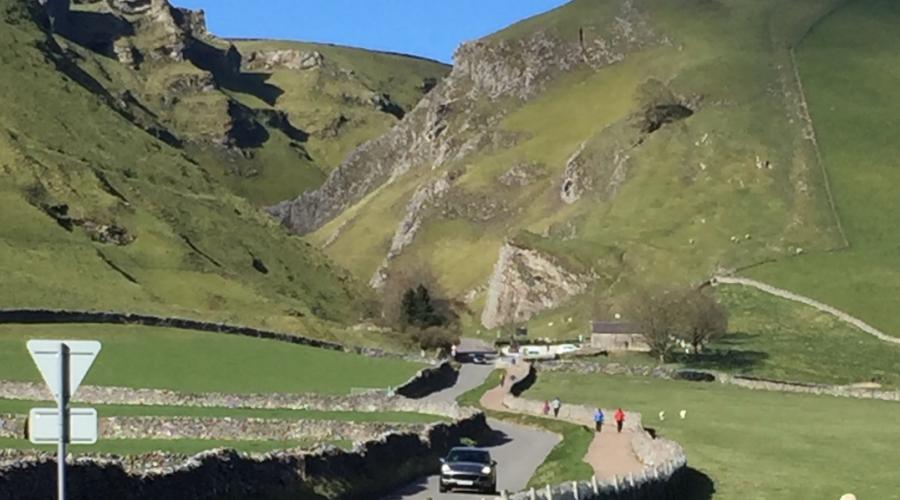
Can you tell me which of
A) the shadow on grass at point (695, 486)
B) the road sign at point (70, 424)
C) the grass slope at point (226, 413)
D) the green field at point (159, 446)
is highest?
the grass slope at point (226, 413)

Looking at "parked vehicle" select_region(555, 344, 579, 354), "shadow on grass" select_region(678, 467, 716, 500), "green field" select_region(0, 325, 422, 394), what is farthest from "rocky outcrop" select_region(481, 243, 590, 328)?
"shadow on grass" select_region(678, 467, 716, 500)

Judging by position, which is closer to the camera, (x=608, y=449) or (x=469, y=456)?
(x=469, y=456)

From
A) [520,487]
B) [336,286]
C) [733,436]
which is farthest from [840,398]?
[336,286]

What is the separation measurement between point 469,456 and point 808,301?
94630mm

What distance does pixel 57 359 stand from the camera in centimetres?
1686

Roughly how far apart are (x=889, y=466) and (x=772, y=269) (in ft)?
320

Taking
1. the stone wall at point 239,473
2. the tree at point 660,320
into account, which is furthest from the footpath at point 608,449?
the tree at point 660,320

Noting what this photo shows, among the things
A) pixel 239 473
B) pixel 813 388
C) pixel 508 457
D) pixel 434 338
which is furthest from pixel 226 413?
pixel 434 338

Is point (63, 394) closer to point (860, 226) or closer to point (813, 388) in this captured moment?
point (813, 388)

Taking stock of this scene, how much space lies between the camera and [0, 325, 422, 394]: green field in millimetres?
76688

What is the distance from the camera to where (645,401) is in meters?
91.0

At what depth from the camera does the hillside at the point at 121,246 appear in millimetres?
129125

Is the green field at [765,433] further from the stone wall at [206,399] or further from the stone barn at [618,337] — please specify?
the stone barn at [618,337]

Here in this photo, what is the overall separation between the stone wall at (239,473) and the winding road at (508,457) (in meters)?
0.75
